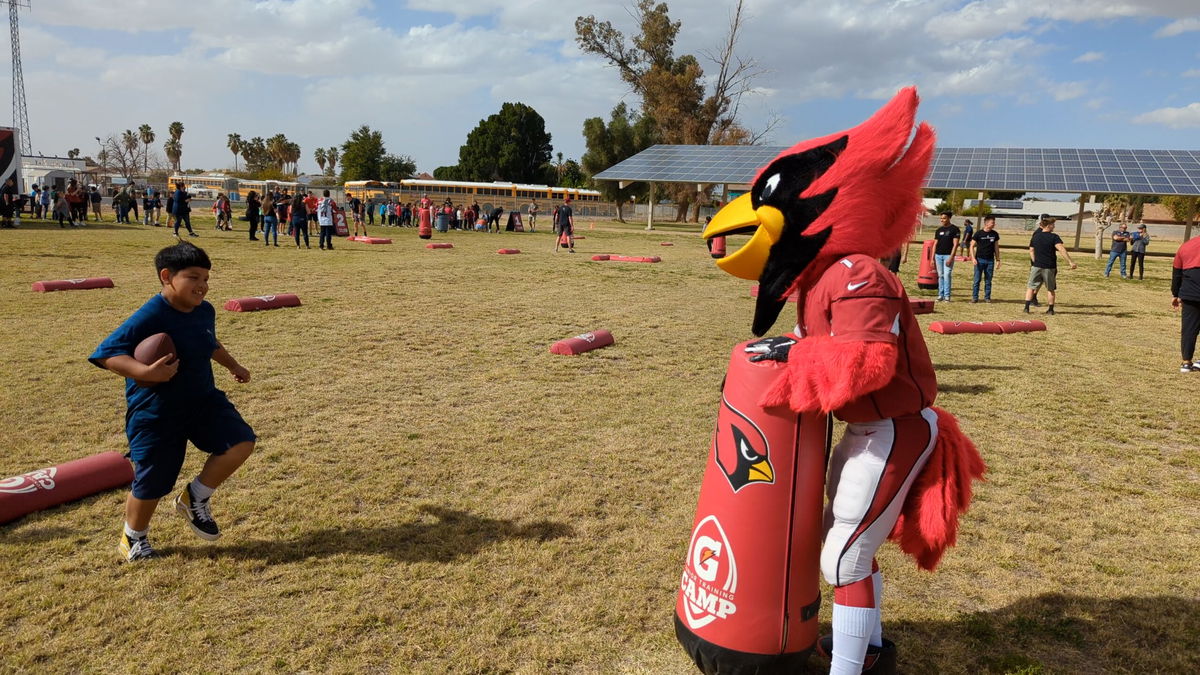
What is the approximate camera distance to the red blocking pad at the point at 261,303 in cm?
1066

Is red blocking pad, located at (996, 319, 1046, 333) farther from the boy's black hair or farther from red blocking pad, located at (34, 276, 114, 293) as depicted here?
red blocking pad, located at (34, 276, 114, 293)

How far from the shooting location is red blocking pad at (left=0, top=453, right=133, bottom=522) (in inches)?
165

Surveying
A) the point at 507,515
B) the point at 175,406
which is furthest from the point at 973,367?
the point at 175,406

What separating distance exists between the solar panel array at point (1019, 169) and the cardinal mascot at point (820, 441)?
26.8 metres

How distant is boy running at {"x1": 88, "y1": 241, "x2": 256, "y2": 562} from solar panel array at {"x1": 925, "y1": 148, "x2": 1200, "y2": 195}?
110ft

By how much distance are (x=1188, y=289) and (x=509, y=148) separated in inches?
3060

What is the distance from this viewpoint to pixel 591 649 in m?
3.25

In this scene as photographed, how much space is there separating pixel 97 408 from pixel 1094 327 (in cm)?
1443

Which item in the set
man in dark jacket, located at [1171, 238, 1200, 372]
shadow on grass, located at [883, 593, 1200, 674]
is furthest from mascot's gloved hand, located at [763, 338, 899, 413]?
man in dark jacket, located at [1171, 238, 1200, 372]

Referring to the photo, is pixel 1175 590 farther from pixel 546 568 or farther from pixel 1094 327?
pixel 1094 327

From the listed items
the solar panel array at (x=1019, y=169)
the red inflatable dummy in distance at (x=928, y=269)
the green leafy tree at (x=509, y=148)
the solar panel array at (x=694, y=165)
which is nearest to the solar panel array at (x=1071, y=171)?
the solar panel array at (x=1019, y=169)

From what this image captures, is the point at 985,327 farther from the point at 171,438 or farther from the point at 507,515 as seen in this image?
the point at 171,438

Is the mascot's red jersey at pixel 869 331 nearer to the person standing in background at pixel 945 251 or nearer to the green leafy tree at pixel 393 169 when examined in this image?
the person standing in background at pixel 945 251

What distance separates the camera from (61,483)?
4426 mm
